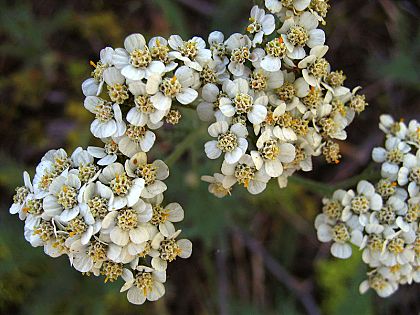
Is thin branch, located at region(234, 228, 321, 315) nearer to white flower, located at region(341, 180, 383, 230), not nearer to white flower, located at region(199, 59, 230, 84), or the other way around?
white flower, located at region(341, 180, 383, 230)

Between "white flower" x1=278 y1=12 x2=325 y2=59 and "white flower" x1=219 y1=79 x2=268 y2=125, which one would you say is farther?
"white flower" x1=278 y1=12 x2=325 y2=59

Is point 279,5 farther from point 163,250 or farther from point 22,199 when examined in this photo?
point 22,199

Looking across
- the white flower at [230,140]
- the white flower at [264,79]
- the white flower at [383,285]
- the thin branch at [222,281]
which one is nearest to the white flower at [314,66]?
the white flower at [264,79]

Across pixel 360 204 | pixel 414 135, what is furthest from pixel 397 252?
pixel 414 135

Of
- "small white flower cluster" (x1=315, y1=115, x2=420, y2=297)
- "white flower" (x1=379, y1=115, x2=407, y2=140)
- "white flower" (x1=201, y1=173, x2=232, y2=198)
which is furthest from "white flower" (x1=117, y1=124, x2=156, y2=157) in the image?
"white flower" (x1=379, y1=115, x2=407, y2=140)

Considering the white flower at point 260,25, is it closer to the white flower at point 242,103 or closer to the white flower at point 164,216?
the white flower at point 242,103

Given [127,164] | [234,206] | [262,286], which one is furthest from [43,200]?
[262,286]
